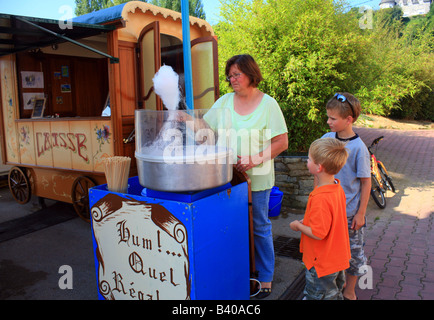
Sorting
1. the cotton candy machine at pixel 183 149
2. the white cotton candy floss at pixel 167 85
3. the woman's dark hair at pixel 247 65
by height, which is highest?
the woman's dark hair at pixel 247 65

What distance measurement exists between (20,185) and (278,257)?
466 centimetres

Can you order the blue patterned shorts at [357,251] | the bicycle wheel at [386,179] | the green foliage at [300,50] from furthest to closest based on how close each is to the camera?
the bicycle wheel at [386,179]
the green foliage at [300,50]
the blue patterned shorts at [357,251]

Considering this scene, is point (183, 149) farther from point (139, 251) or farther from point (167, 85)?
point (139, 251)

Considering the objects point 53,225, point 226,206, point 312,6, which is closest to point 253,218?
point 226,206

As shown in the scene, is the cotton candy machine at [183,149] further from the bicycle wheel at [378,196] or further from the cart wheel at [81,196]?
the bicycle wheel at [378,196]

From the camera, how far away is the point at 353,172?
8.63 feet

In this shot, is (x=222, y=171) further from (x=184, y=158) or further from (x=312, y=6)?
(x=312, y=6)

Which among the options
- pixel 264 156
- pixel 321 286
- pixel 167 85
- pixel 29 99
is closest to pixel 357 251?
pixel 321 286

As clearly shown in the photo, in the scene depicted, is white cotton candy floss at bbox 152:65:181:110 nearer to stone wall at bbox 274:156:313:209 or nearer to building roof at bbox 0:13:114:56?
building roof at bbox 0:13:114:56

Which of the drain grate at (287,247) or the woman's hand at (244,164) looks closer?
the woman's hand at (244,164)

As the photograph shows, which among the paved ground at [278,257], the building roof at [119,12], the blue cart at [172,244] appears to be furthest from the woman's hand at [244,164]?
the building roof at [119,12]

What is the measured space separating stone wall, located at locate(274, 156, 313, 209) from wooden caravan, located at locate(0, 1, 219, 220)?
157 centimetres

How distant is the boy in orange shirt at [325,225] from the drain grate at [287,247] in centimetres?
153

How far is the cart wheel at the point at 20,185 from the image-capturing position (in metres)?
5.78
